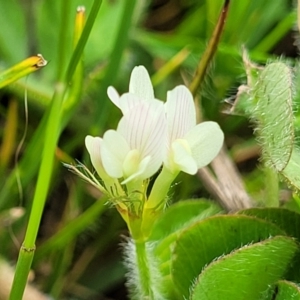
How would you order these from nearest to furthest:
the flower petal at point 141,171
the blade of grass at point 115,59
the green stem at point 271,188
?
the flower petal at point 141,171 → the green stem at point 271,188 → the blade of grass at point 115,59

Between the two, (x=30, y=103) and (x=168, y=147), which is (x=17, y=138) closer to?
(x=30, y=103)

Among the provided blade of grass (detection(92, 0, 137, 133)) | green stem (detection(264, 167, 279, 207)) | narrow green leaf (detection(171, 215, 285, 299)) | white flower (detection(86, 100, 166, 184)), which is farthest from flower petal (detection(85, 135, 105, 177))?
blade of grass (detection(92, 0, 137, 133))

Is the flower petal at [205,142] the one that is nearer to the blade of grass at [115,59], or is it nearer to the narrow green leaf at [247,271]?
the narrow green leaf at [247,271]

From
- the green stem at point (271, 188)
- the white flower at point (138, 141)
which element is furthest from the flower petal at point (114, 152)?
the green stem at point (271, 188)

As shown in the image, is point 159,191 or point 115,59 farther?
point 115,59

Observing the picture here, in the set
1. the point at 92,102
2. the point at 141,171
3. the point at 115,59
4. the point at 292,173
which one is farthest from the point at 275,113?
the point at 92,102

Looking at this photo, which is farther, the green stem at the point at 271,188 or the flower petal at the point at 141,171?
the green stem at the point at 271,188

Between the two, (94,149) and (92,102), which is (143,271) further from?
(92,102)
